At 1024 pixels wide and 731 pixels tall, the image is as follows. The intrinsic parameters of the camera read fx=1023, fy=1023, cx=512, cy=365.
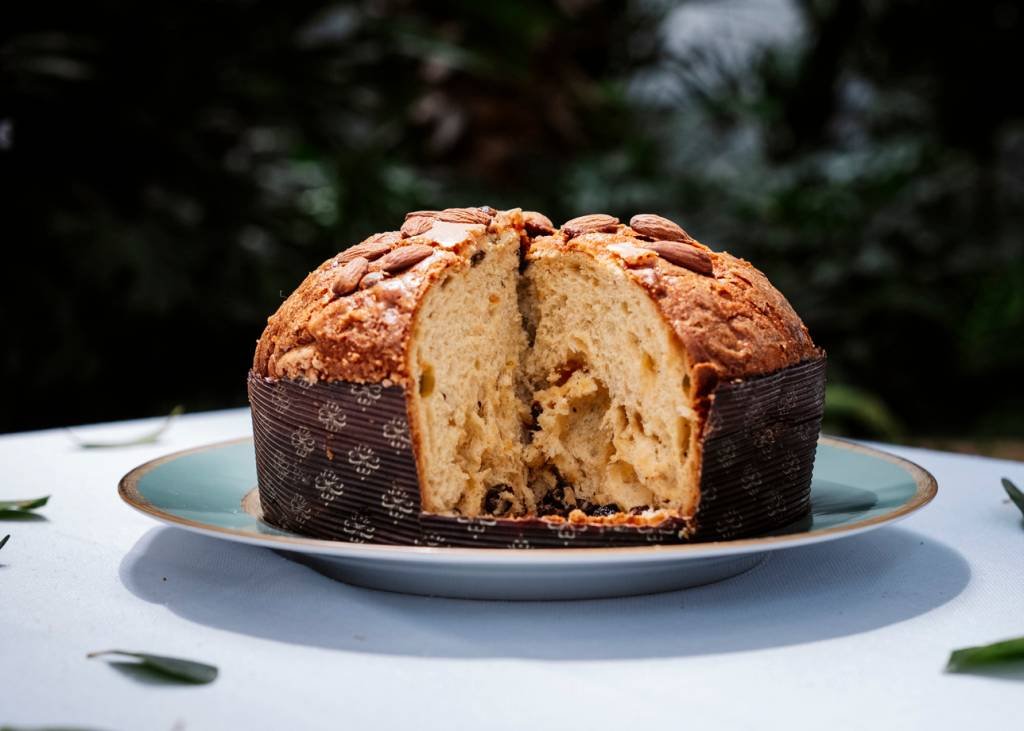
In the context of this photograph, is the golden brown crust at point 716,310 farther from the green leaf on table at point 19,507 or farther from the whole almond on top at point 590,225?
the green leaf on table at point 19,507

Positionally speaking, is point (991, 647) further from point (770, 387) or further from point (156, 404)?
point (156, 404)

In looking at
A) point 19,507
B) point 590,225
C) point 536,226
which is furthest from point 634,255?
point 19,507

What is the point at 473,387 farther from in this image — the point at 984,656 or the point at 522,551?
the point at 984,656

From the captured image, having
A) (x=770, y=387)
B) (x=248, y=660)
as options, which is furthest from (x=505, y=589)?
(x=770, y=387)

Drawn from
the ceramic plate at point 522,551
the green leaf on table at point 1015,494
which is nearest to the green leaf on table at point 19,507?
the ceramic plate at point 522,551

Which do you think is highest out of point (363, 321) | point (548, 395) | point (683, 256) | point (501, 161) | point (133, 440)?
point (501, 161)

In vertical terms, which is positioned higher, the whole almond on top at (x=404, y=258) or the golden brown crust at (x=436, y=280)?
the whole almond on top at (x=404, y=258)
